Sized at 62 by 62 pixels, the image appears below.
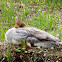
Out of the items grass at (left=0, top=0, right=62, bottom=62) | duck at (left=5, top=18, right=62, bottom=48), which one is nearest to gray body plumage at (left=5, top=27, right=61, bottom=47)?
duck at (left=5, top=18, right=62, bottom=48)

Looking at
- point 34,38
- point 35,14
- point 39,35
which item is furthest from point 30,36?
point 35,14

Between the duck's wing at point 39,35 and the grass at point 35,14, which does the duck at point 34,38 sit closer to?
the duck's wing at point 39,35

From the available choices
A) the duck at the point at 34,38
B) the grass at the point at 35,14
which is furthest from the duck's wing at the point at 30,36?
the grass at the point at 35,14

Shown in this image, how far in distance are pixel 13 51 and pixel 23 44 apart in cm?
35

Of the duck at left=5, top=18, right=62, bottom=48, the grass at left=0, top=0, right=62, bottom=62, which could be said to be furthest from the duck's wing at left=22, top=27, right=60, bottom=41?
the grass at left=0, top=0, right=62, bottom=62

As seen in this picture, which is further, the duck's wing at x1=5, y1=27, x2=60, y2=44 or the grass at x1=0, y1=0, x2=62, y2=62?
the grass at x1=0, y1=0, x2=62, y2=62

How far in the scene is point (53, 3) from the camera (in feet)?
23.6

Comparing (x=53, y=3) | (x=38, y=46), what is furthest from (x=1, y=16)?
(x=38, y=46)

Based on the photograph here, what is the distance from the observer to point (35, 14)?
21.7ft

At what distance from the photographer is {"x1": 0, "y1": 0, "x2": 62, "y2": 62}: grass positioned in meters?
5.60

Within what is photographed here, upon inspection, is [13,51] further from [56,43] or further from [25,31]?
[56,43]

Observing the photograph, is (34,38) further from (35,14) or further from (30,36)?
(35,14)

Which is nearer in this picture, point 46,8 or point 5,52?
point 5,52

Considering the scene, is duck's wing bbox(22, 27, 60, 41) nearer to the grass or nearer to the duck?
the duck
